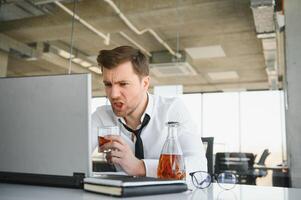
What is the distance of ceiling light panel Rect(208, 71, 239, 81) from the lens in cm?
718

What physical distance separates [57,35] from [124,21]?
3.88 ft

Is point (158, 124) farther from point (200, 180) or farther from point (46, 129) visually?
point (46, 129)

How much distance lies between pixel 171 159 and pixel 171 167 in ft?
0.09

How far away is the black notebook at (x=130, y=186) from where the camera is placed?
82 centimetres

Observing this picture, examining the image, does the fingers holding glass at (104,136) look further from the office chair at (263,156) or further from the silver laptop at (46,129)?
the office chair at (263,156)

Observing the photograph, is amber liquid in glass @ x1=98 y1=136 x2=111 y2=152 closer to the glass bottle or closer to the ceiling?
the glass bottle

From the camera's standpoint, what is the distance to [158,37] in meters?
5.50

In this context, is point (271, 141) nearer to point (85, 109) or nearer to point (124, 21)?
point (124, 21)

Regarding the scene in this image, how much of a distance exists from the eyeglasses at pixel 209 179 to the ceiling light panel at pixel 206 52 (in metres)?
4.72

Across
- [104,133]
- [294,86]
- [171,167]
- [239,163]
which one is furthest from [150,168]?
[239,163]

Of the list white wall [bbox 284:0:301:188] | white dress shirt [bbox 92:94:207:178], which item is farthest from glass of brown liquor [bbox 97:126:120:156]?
white wall [bbox 284:0:301:188]

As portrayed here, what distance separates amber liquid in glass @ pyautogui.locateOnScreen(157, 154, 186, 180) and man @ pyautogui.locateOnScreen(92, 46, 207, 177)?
0.10 meters

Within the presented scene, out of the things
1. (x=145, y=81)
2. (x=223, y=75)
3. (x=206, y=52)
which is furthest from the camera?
(x=223, y=75)

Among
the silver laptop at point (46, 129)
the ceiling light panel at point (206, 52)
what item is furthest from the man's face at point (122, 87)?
the ceiling light panel at point (206, 52)
